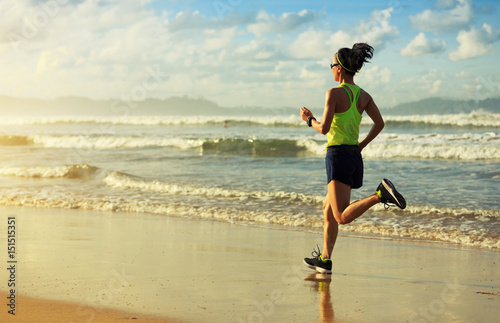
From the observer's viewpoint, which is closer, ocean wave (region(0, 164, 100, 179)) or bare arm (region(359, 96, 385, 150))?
bare arm (region(359, 96, 385, 150))

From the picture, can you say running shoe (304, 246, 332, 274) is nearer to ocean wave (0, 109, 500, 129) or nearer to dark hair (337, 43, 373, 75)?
dark hair (337, 43, 373, 75)

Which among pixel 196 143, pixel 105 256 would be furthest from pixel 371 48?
pixel 196 143

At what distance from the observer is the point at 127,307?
12.9ft

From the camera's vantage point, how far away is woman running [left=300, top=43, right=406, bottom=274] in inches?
175

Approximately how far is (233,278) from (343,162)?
1.53 meters

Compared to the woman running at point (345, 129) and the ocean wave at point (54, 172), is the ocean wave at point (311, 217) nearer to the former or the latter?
the woman running at point (345, 129)

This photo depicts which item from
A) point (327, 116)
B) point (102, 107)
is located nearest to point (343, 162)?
point (327, 116)

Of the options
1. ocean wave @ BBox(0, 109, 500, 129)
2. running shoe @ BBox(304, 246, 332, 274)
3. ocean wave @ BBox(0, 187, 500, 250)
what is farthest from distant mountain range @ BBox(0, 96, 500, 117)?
running shoe @ BBox(304, 246, 332, 274)

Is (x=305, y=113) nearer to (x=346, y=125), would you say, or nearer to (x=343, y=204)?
(x=346, y=125)

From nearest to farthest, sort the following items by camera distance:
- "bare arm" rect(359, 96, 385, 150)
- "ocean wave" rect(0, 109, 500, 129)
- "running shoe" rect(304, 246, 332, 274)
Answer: "bare arm" rect(359, 96, 385, 150) → "running shoe" rect(304, 246, 332, 274) → "ocean wave" rect(0, 109, 500, 129)

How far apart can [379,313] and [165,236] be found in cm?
389

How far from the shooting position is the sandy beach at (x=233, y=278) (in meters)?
3.90

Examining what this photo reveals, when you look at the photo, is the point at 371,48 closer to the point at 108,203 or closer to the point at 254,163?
the point at 108,203

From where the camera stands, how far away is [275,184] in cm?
1291
